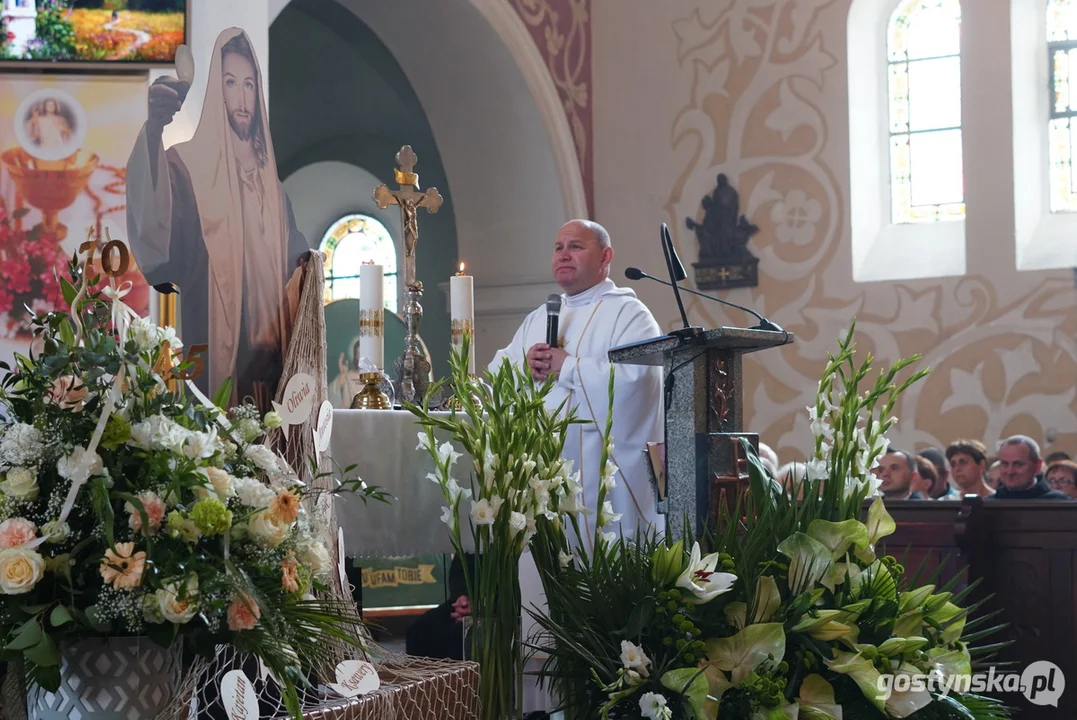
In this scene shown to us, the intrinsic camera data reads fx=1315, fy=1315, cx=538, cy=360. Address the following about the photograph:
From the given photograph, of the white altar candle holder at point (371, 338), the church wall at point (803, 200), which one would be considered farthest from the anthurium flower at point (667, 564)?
the church wall at point (803, 200)

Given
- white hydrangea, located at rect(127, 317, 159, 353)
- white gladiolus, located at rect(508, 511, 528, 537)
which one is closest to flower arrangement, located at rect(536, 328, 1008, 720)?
white gladiolus, located at rect(508, 511, 528, 537)

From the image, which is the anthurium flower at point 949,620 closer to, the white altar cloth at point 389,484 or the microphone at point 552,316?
the white altar cloth at point 389,484

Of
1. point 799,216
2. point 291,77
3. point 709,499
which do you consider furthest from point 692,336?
point 291,77

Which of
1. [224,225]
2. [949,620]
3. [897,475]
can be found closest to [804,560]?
[949,620]

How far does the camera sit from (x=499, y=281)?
29.7 feet

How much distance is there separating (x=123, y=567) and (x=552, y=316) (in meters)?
3.11

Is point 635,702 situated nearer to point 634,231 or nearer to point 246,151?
point 246,151

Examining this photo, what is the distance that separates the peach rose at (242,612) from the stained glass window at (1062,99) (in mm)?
7799

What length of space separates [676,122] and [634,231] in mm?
807

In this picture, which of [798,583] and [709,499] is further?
[709,499]

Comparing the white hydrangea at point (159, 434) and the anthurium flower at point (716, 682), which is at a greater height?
the white hydrangea at point (159, 434)

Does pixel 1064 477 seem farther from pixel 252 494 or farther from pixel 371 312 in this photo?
pixel 252 494

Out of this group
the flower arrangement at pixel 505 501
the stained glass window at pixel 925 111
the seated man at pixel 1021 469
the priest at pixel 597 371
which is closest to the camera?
the flower arrangement at pixel 505 501

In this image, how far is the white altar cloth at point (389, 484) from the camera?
381cm
